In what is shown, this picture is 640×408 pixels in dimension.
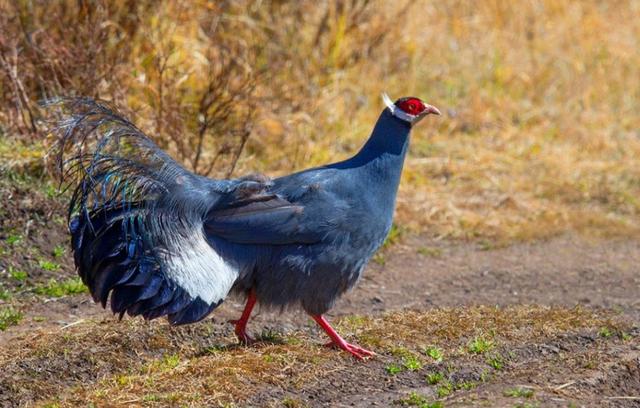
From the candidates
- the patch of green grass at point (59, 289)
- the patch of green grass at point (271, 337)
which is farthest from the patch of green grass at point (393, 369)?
the patch of green grass at point (59, 289)

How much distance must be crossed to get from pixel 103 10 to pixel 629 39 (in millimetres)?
7136

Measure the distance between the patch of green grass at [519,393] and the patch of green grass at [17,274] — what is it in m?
3.30

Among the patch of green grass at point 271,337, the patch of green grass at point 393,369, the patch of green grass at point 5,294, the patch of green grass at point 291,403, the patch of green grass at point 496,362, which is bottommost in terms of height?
the patch of green grass at point 5,294

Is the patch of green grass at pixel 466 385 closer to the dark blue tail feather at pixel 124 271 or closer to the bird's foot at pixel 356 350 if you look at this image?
the bird's foot at pixel 356 350

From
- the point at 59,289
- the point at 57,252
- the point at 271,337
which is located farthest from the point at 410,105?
the point at 57,252

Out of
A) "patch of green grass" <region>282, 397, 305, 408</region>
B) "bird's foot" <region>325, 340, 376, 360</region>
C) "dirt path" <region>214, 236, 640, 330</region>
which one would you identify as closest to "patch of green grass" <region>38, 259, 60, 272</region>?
"dirt path" <region>214, 236, 640, 330</region>

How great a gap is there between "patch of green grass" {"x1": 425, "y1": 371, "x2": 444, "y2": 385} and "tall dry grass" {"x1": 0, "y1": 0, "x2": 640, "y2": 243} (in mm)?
3111

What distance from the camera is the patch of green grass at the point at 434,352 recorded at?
5.63 m

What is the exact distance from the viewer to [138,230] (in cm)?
510

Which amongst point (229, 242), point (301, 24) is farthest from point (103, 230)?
point (301, 24)

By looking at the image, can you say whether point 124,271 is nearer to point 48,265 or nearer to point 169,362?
point 169,362

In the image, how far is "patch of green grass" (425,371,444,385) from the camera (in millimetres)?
5289

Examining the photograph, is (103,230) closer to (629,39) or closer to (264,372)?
(264,372)

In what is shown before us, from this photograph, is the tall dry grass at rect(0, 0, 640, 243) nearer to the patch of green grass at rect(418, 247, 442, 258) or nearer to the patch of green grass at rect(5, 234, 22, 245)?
the patch of green grass at rect(418, 247, 442, 258)
